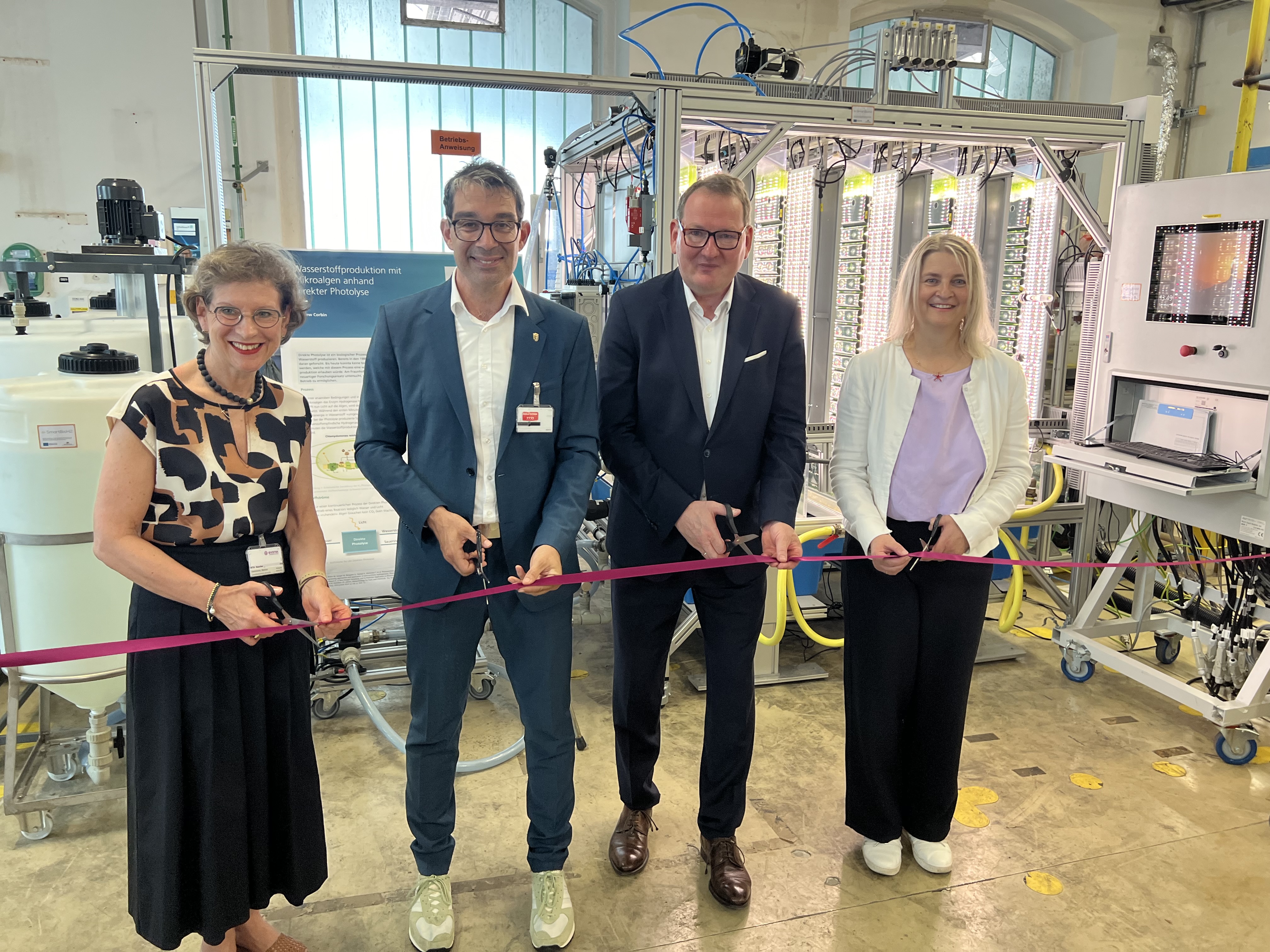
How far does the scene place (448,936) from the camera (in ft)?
7.00

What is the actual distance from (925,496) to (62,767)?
2.92m

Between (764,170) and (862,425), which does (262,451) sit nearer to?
(862,425)

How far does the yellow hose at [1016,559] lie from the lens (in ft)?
12.5

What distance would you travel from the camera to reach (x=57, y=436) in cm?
244

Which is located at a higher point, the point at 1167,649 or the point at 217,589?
the point at 217,589

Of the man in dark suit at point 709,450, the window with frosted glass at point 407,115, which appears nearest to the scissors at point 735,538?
the man in dark suit at point 709,450

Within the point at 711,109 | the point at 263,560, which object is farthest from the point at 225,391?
the point at 711,109

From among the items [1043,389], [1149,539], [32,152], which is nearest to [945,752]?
[1149,539]

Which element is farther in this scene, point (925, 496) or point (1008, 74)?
point (1008, 74)

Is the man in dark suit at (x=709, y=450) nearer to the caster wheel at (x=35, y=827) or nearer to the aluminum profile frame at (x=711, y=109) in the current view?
the aluminum profile frame at (x=711, y=109)

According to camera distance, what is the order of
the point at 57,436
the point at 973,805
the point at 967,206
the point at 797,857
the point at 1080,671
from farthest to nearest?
the point at 967,206 < the point at 1080,671 < the point at 973,805 < the point at 797,857 < the point at 57,436

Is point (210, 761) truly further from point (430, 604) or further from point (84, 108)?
point (84, 108)

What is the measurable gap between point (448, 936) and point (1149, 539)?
3415 millimetres

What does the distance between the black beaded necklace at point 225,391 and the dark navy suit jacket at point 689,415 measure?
83 cm
